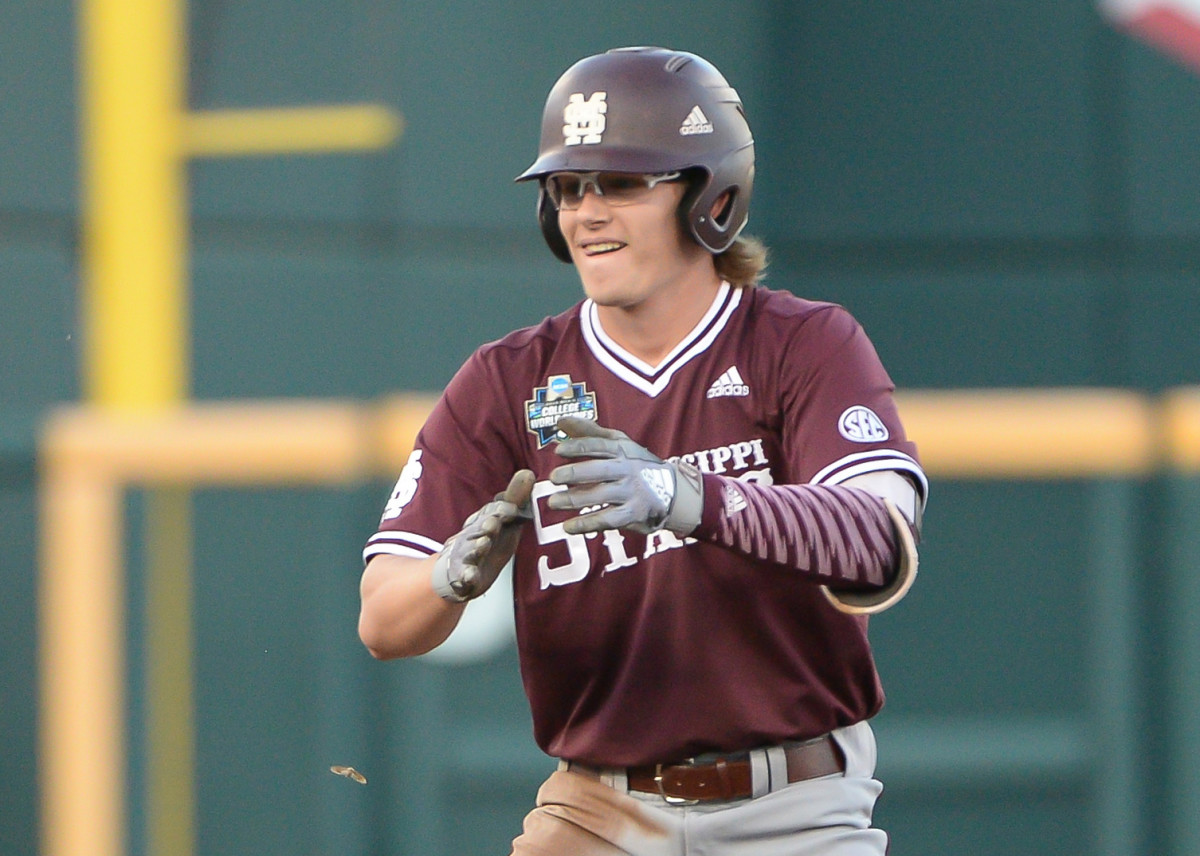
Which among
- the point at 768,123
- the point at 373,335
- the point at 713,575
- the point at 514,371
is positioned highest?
the point at 768,123

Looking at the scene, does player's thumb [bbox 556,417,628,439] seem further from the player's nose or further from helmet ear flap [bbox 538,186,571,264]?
helmet ear flap [bbox 538,186,571,264]

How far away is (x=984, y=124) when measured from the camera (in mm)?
6285

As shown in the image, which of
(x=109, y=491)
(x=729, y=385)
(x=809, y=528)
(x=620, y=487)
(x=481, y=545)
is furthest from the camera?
(x=109, y=491)

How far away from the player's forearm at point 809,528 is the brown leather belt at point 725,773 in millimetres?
330

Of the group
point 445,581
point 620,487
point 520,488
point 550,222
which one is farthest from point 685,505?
point 550,222

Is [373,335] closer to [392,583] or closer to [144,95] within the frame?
[144,95]

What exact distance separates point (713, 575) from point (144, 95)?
329cm

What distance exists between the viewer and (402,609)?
2900 millimetres

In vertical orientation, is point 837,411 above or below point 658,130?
below

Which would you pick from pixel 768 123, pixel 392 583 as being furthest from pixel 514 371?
pixel 768 123

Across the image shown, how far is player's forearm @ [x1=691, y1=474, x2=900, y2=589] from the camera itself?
2.60 meters

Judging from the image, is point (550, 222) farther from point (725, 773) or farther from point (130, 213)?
point (130, 213)

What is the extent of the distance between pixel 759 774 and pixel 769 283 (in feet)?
11.5

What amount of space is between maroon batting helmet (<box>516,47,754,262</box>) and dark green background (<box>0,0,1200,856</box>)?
267 centimetres
